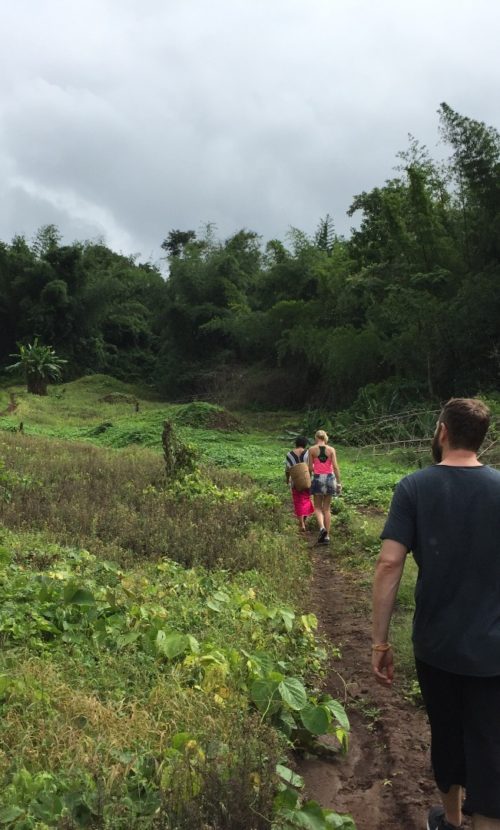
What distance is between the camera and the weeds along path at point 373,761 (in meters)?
2.97

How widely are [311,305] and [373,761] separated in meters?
27.9

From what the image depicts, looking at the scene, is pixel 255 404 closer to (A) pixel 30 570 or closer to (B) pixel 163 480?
(B) pixel 163 480

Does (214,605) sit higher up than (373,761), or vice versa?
(214,605)

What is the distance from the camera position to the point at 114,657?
364 centimetres

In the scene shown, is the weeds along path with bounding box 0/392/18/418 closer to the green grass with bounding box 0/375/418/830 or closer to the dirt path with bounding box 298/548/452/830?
the green grass with bounding box 0/375/418/830

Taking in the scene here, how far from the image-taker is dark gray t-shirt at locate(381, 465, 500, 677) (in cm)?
242

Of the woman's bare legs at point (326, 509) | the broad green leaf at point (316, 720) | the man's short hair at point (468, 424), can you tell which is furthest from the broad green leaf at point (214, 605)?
the woman's bare legs at point (326, 509)

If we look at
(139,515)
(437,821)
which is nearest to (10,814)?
(437,821)

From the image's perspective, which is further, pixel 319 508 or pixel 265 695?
pixel 319 508

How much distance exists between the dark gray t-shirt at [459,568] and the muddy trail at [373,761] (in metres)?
0.91

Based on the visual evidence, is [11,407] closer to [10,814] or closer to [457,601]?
[10,814]

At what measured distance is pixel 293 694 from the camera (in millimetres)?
3301

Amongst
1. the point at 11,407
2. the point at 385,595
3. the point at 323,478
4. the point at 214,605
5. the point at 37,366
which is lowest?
the point at 214,605

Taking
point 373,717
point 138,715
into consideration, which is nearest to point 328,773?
point 373,717
